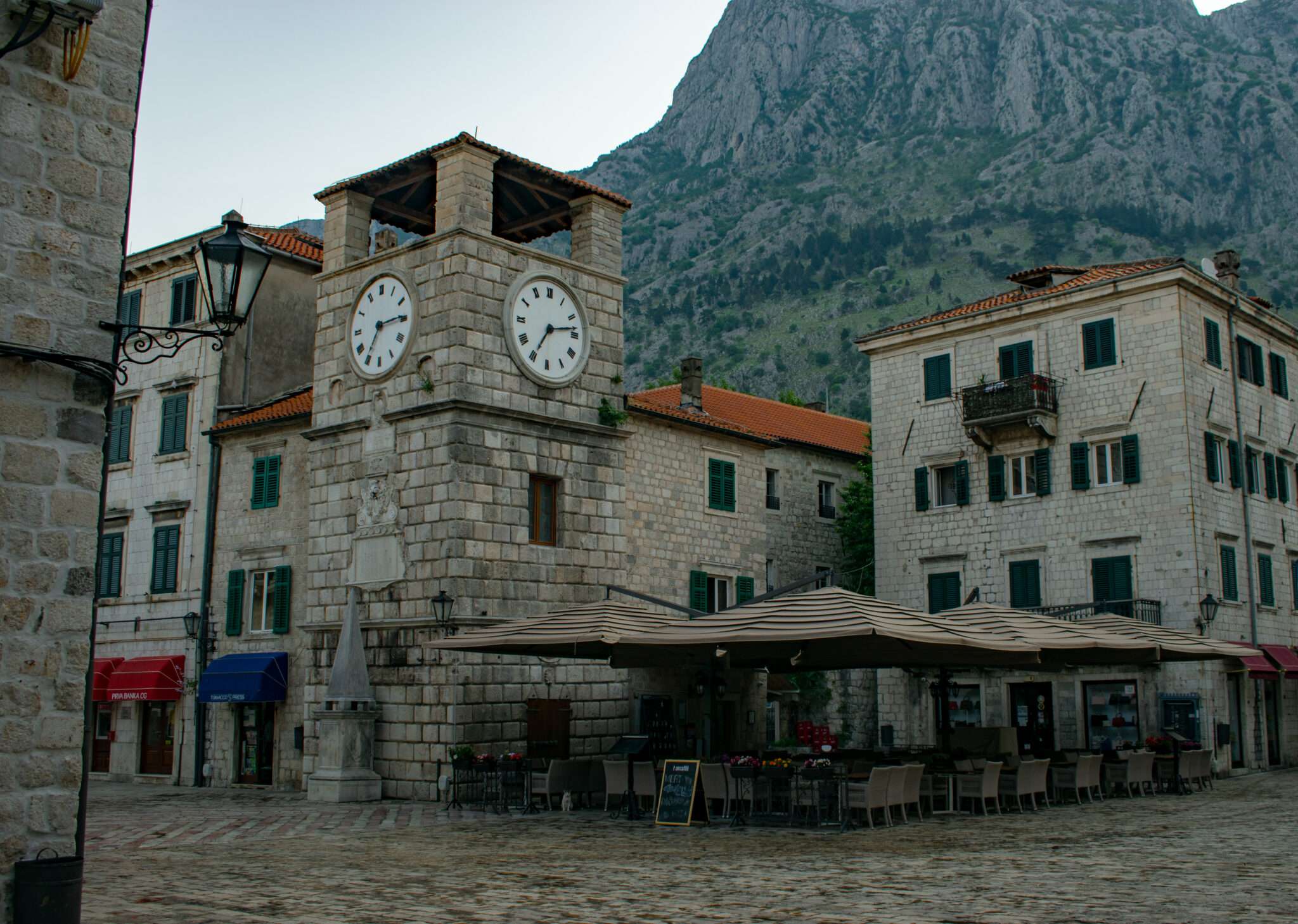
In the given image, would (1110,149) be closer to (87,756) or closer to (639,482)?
(639,482)

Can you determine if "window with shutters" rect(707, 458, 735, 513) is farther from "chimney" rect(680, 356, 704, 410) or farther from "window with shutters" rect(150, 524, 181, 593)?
"window with shutters" rect(150, 524, 181, 593)

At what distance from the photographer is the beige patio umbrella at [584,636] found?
17266mm

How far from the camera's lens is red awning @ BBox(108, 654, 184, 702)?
2894 centimetres

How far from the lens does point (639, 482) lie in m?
29.1

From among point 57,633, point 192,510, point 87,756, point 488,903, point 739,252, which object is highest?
point 739,252

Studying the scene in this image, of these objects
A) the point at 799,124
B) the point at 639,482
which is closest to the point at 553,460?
the point at 639,482

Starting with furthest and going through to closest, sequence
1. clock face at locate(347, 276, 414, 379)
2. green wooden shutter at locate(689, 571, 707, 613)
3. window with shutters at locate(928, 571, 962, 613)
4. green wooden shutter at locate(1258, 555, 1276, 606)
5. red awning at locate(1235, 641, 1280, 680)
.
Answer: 1. window with shutters at locate(928, 571, 962, 613)
2. green wooden shutter at locate(1258, 555, 1276, 606)
3. green wooden shutter at locate(689, 571, 707, 613)
4. red awning at locate(1235, 641, 1280, 680)
5. clock face at locate(347, 276, 414, 379)

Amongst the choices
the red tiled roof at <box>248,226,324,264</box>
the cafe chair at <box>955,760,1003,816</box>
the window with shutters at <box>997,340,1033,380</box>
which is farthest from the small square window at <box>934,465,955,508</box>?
the red tiled roof at <box>248,226,324,264</box>

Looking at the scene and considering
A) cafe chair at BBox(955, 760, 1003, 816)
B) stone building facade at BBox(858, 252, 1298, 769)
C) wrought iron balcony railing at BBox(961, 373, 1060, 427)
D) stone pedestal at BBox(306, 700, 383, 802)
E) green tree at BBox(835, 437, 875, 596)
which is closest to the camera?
cafe chair at BBox(955, 760, 1003, 816)

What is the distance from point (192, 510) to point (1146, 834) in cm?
2254

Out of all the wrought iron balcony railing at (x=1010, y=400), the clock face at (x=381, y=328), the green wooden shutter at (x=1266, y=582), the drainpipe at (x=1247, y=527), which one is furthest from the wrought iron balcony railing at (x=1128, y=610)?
the clock face at (x=381, y=328)

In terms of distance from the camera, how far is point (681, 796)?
57.1 feet

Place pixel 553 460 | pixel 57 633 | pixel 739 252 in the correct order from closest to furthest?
pixel 57 633, pixel 553 460, pixel 739 252

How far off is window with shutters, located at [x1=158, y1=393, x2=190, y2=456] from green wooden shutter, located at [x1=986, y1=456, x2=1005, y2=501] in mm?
19977
